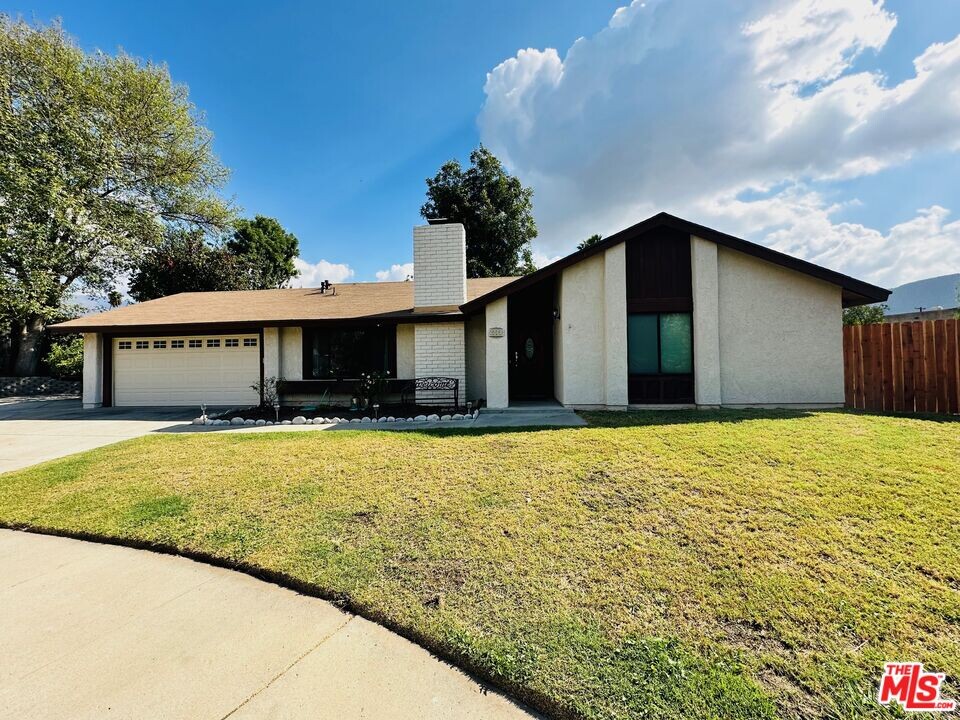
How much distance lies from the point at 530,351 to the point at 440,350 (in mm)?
3184

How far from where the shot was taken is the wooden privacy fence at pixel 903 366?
322 inches

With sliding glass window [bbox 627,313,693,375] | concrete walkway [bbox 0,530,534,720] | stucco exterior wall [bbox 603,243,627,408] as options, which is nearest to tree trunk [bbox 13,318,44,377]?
concrete walkway [bbox 0,530,534,720]

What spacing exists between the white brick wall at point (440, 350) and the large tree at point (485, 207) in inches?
596

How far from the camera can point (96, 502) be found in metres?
4.82

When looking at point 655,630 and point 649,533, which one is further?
point 649,533

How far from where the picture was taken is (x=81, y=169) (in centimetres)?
1931

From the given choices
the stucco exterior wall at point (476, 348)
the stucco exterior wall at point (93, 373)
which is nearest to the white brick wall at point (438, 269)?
the stucco exterior wall at point (476, 348)

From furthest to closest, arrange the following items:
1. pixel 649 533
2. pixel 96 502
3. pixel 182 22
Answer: pixel 182 22
pixel 96 502
pixel 649 533

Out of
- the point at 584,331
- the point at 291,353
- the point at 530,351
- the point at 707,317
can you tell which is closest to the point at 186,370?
the point at 291,353

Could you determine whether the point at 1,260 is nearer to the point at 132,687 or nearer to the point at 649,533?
the point at 132,687

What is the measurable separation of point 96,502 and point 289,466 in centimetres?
212

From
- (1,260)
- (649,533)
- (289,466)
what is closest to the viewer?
(649,533)

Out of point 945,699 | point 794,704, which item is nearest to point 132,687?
point 794,704

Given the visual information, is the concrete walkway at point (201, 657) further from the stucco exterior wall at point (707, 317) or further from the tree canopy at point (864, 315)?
the tree canopy at point (864, 315)
